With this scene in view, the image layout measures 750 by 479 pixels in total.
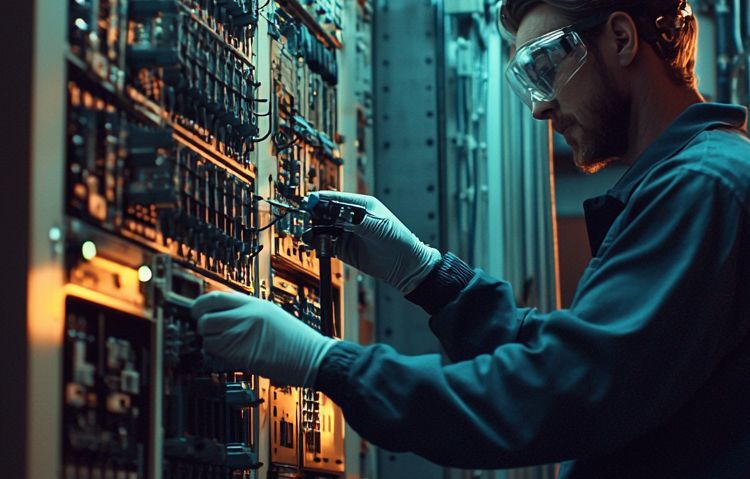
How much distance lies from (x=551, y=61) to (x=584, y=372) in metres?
0.83

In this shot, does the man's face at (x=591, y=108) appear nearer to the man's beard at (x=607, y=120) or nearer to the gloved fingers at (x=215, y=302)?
the man's beard at (x=607, y=120)

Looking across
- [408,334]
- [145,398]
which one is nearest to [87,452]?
[145,398]

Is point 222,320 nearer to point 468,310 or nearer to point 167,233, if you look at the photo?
point 167,233

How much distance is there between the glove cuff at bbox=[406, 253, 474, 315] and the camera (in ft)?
9.50

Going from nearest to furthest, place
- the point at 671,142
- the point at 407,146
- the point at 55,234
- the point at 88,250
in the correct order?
the point at 55,234 < the point at 88,250 < the point at 671,142 < the point at 407,146

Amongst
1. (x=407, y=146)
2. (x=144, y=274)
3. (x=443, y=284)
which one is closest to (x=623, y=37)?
(x=443, y=284)

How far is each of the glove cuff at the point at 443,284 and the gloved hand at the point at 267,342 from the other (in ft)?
2.55

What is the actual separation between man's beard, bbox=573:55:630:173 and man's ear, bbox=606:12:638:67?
5 centimetres

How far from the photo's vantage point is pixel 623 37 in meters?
2.55

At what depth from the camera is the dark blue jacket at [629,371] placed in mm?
2076

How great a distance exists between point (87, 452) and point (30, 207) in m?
0.42

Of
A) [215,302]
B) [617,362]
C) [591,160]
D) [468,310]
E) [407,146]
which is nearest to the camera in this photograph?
[617,362]

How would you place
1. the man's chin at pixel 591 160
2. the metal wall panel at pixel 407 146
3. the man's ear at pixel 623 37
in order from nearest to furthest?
1. the man's ear at pixel 623 37
2. the man's chin at pixel 591 160
3. the metal wall panel at pixel 407 146

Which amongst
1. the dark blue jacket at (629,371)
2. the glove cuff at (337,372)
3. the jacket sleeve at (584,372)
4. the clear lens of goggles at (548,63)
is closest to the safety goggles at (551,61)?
the clear lens of goggles at (548,63)
